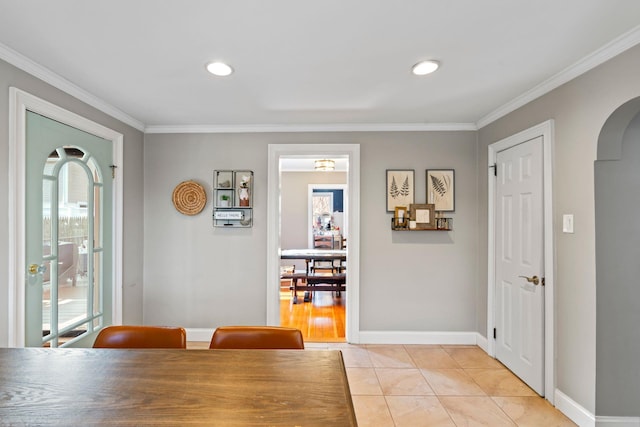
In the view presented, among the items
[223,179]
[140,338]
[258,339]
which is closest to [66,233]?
[140,338]

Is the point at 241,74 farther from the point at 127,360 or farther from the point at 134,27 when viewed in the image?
the point at 127,360

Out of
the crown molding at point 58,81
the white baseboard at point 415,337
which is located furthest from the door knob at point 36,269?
the white baseboard at point 415,337

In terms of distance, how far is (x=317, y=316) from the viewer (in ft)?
14.2

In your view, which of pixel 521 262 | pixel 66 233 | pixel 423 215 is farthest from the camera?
pixel 423 215

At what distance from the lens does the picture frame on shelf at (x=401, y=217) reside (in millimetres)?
3236

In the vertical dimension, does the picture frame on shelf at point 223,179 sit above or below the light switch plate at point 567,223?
above

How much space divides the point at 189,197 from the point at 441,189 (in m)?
2.58

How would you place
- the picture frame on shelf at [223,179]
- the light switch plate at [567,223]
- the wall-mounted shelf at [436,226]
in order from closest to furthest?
the light switch plate at [567,223]
the wall-mounted shelf at [436,226]
the picture frame on shelf at [223,179]

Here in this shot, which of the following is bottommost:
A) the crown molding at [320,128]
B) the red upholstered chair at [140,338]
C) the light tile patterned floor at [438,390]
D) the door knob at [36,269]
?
the light tile patterned floor at [438,390]

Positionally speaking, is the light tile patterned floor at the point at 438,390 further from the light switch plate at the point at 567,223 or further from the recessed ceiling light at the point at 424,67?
the recessed ceiling light at the point at 424,67

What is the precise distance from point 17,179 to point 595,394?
12.0 ft

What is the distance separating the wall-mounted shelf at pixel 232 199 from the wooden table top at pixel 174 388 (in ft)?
6.43

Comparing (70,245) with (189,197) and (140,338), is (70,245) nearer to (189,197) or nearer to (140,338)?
(189,197)

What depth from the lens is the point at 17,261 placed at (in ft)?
6.25
